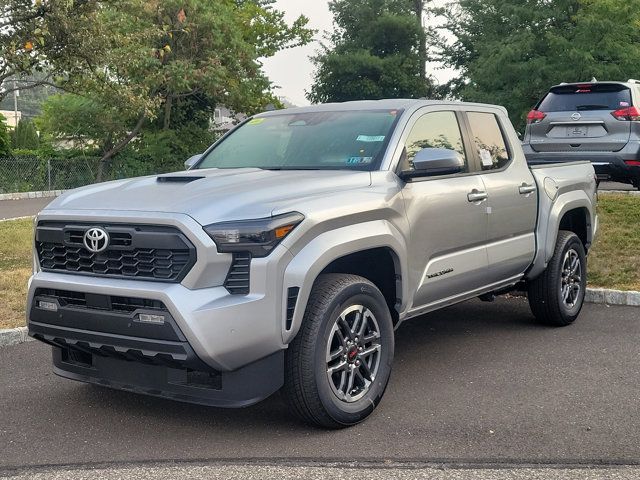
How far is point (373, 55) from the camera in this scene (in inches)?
1987

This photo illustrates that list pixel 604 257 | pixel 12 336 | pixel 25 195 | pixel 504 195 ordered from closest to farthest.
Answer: pixel 504 195
pixel 12 336
pixel 604 257
pixel 25 195

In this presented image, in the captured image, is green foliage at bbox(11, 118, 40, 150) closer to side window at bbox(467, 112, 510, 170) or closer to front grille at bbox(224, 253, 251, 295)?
side window at bbox(467, 112, 510, 170)

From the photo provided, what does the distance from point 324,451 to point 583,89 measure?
9550mm

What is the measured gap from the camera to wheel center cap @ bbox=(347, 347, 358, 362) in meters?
4.62

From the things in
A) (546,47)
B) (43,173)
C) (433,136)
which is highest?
(546,47)

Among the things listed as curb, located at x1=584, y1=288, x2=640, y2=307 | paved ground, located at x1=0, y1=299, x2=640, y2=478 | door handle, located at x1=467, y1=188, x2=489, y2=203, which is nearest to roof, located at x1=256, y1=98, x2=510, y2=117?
door handle, located at x1=467, y1=188, x2=489, y2=203

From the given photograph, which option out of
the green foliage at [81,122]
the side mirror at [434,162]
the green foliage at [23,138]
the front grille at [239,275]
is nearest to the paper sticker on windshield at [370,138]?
the side mirror at [434,162]

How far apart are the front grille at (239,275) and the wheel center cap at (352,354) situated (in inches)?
32.6

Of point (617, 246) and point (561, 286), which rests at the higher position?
point (561, 286)

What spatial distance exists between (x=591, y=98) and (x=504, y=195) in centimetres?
692

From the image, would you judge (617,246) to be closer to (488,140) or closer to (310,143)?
(488,140)

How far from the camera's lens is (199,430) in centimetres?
461

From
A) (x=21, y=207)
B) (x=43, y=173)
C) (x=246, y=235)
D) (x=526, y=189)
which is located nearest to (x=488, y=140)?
(x=526, y=189)

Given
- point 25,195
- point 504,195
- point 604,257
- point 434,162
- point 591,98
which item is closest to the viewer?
point 434,162
